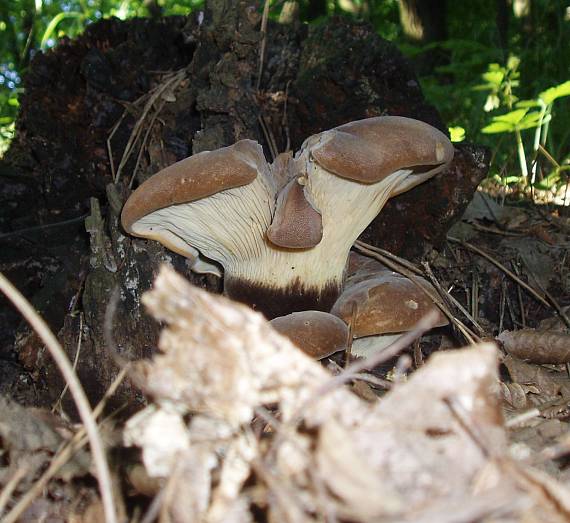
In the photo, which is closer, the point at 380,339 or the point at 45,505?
the point at 45,505

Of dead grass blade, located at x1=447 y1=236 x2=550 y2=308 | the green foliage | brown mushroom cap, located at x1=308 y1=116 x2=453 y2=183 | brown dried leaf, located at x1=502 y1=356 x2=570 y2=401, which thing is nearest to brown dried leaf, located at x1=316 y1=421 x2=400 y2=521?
brown mushroom cap, located at x1=308 y1=116 x2=453 y2=183

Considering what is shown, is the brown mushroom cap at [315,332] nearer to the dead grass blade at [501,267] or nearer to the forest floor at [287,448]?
the forest floor at [287,448]

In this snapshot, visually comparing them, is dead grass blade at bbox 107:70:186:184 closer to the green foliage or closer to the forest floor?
the green foliage

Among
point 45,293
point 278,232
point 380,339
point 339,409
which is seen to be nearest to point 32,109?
point 45,293

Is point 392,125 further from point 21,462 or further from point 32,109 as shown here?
point 32,109

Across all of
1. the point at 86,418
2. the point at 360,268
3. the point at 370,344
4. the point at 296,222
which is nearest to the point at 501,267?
the point at 360,268

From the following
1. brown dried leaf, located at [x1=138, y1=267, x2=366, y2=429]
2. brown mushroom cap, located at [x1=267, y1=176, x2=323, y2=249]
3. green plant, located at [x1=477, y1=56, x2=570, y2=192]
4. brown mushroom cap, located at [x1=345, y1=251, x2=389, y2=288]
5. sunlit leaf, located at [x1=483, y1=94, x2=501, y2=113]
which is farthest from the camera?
sunlit leaf, located at [x1=483, y1=94, x2=501, y2=113]

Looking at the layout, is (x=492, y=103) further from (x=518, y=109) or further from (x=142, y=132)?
(x=142, y=132)

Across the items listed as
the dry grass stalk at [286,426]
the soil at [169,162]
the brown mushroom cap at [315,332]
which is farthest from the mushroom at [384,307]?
the dry grass stalk at [286,426]
